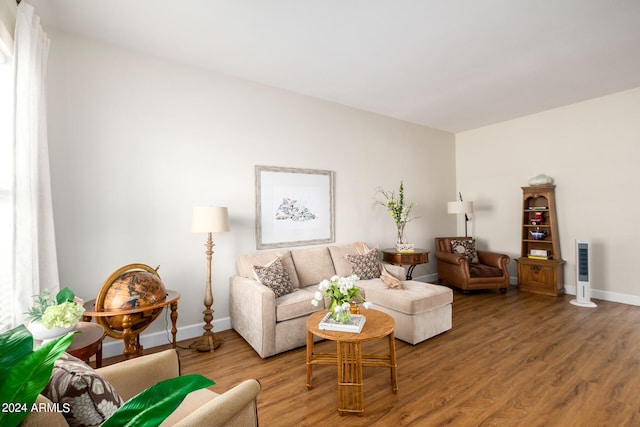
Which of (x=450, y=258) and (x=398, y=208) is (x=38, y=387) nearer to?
(x=398, y=208)

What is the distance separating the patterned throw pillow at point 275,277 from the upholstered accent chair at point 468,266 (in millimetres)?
3026

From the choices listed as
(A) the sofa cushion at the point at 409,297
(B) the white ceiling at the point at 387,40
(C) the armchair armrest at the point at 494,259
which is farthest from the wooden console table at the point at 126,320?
(C) the armchair armrest at the point at 494,259

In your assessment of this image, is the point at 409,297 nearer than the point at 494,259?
Yes

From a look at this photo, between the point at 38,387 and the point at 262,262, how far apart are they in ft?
9.47

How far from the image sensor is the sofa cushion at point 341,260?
13.2ft

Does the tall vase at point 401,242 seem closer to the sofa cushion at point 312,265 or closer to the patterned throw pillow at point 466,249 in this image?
the patterned throw pillow at point 466,249

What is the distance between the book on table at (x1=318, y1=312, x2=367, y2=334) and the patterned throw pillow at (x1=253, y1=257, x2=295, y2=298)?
0.91 m

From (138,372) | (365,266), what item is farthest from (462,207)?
(138,372)

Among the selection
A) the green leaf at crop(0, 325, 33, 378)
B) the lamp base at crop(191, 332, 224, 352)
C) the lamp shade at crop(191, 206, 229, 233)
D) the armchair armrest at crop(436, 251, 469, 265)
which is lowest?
the lamp base at crop(191, 332, 224, 352)

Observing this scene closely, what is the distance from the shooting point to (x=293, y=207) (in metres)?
4.07

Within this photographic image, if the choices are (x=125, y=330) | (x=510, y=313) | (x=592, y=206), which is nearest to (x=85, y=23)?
(x=125, y=330)

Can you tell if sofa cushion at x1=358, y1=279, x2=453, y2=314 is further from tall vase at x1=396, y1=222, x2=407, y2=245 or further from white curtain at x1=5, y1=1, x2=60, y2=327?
white curtain at x1=5, y1=1, x2=60, y2=327

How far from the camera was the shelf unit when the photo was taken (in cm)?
478

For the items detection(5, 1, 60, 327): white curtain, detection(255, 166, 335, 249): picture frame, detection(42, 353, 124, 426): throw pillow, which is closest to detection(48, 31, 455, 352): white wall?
detection(255, 166, 335, 249): picture frame
